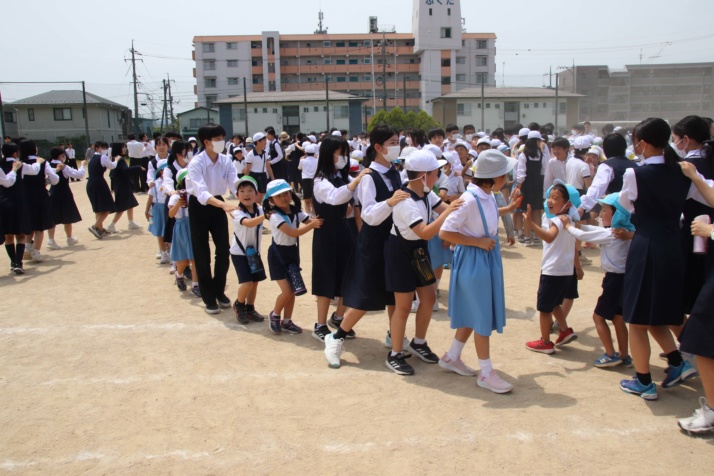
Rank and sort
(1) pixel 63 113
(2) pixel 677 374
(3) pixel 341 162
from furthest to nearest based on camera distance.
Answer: (1) pixel 63 113 → (3) pixel 341 162 → (2) pixel 677 374

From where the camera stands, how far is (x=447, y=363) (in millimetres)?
4676

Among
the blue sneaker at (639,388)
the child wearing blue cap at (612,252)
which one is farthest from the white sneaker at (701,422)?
the child wearing blue cap at (612,252)

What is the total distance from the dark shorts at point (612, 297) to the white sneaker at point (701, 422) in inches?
40.3

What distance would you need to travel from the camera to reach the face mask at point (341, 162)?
5297 millimetres

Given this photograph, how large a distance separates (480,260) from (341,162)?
1.77 metres

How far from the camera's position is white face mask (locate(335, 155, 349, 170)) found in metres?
5.30

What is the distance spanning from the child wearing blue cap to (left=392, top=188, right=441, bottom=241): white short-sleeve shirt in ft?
3.81

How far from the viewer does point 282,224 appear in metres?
5.44

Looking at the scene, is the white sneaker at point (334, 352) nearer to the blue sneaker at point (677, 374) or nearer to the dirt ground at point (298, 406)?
the dirt ground at point (298, 406)

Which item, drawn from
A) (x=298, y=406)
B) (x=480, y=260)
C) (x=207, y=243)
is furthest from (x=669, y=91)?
(x=298, y=406)

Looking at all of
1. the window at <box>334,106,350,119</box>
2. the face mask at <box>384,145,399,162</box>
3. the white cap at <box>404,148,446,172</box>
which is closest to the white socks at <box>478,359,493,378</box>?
the white cap at <box>404,148,446,172</box>

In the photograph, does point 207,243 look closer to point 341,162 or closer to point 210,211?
point 210,211

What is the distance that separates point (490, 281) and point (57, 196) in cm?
918

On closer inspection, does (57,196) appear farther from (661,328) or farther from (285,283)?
(661,328)
